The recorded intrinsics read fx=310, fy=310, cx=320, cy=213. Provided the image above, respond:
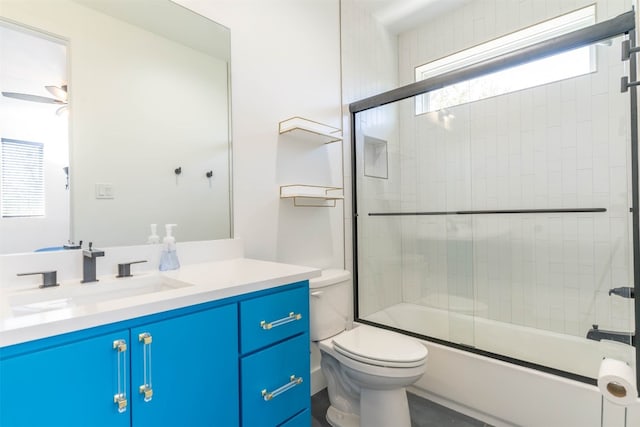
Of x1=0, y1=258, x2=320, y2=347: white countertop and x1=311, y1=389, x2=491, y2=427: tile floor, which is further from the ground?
x1=0, y1=258, x2=320, y2=347: white countertop

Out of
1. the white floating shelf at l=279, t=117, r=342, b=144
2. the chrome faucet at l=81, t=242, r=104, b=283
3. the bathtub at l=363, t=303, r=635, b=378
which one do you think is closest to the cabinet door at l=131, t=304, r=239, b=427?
the chrome faucet at l=81, t=242, r=104, b=283

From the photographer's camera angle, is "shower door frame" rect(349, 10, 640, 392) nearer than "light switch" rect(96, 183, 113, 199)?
No

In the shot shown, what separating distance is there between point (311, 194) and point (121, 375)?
1327 mm

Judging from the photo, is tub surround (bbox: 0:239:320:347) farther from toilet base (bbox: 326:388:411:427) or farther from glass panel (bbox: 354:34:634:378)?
glass panel (bbox: 354:34:634:378)

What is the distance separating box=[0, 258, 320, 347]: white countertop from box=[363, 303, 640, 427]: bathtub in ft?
3.88

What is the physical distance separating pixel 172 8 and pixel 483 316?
8.28 feet

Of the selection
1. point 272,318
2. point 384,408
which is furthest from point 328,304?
point 272,318

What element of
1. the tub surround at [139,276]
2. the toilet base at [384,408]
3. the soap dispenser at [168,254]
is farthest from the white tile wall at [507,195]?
the soap dispenser at [168,254]

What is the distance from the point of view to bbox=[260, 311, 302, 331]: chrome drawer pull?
3.45 feet

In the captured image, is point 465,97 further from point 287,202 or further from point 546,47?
point 287,202

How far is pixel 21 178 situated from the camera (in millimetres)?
1021

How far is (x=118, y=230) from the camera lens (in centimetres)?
122

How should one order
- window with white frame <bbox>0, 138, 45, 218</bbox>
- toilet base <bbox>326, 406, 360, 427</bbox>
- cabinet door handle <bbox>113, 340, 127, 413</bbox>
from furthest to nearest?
toilet base <bbox>326, 406, 360, 427</bbox>, window with white frame <bbox>0, 138, 45, 218</bbox>, cabinet door handle <bbox>113, 340, 127, 413</bbox>

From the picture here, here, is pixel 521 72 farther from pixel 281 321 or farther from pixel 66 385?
pixel 66 385
